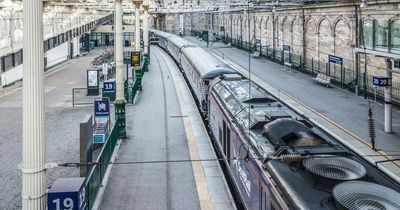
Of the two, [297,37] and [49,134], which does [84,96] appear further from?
[297,37]

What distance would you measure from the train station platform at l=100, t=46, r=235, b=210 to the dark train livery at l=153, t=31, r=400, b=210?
3.44 feet

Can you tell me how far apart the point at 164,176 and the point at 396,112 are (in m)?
14.4

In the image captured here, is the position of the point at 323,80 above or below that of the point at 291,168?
above

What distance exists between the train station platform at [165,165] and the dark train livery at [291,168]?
1050mm

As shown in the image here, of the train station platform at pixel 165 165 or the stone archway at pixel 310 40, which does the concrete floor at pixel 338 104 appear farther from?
the train station platform at pixel 165 165

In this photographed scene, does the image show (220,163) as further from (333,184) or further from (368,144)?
(333,184)

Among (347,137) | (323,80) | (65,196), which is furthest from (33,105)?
(323,80)

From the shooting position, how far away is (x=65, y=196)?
7.21 meters

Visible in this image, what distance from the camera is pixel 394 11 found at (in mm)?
22547

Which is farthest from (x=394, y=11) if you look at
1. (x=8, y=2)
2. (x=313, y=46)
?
(x=8, y=2)

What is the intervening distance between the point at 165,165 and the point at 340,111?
473 inches

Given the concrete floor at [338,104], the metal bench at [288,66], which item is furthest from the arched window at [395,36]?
the metal bench at [288,66]

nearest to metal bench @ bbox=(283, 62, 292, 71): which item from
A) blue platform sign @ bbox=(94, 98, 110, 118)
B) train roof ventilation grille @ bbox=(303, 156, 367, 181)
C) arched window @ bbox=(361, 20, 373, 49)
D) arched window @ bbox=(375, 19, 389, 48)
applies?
arched window @ bbox=(361, 20, 373, 49)

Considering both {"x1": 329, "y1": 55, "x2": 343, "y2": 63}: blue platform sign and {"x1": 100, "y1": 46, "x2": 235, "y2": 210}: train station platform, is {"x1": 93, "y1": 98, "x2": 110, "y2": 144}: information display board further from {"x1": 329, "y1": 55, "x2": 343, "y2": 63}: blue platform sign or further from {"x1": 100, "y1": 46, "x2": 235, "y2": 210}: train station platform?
{"x1": 329, "y1": 55, "x2": 343, "y2": 63}: blue platform sign
